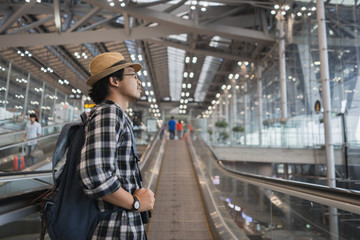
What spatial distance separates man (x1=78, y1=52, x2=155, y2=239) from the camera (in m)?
1.15

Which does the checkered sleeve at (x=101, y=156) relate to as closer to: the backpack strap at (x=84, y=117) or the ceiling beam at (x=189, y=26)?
the backpack strap at (x=84, y=117)

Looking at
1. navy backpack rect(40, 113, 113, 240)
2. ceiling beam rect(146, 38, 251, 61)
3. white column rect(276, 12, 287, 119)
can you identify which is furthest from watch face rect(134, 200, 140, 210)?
ceiling beam rect(146, 38, 251, 61)

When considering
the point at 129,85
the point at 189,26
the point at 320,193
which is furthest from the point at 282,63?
the point at 129,85

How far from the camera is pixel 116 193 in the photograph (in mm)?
1188

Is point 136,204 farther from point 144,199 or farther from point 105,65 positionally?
point 105,65

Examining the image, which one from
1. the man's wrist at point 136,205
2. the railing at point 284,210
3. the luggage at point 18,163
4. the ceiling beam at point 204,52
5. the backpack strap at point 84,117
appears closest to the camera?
the man's wrist at point 136,205

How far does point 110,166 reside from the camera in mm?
1170

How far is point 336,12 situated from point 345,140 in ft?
18.2

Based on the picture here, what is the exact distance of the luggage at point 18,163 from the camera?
6598mm

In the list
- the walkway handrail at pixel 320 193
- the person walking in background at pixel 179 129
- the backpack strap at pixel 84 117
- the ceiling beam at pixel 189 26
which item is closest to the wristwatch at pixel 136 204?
the backpack strap at pixel 84 117

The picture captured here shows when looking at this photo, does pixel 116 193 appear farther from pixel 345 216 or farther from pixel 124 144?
pixel 345 216

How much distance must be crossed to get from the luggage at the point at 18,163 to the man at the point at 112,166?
614 cm

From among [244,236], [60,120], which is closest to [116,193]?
[244,236]

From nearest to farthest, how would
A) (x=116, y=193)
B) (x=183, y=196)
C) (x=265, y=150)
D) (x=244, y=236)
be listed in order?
(x=116, y=193), (x=244, y=236), (x=183, y=196), (x=265, y=150)
